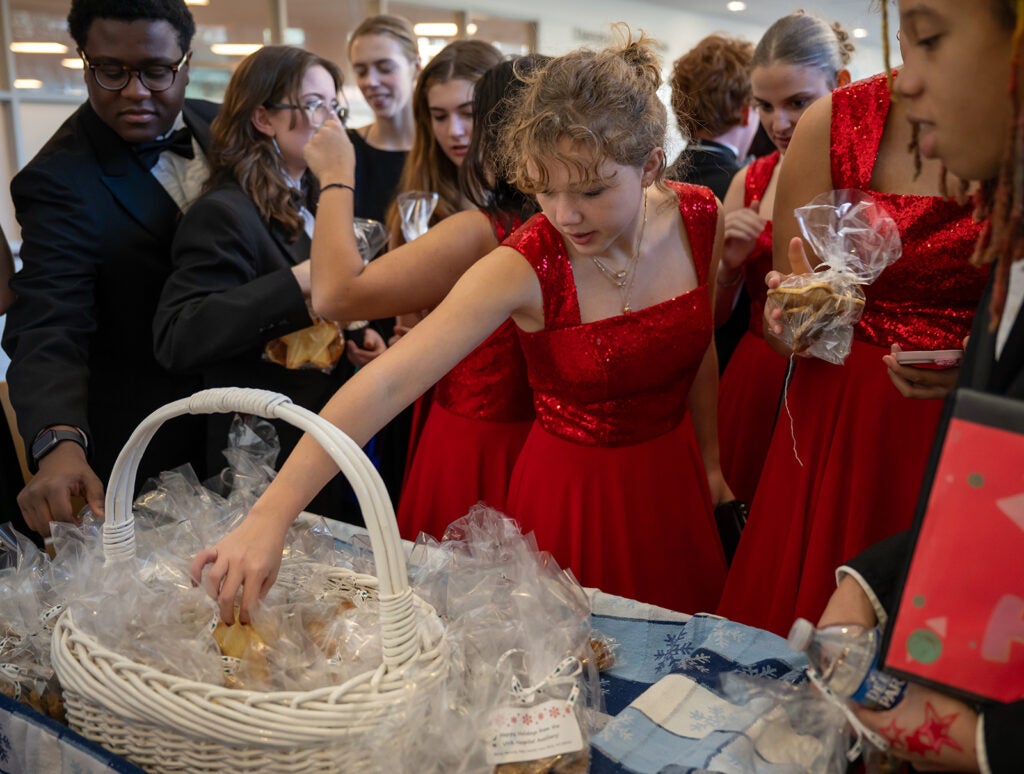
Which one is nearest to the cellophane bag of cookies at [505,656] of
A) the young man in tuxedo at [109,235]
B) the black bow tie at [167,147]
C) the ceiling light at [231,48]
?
the young man in tuxedo at [109,235]

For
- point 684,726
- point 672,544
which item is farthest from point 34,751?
point 672,544

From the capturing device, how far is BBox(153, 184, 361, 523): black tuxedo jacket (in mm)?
1895

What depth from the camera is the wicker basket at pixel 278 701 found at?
91 centimetres

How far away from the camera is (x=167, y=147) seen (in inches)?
84.0

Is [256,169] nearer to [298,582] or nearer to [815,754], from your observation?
[298,582]

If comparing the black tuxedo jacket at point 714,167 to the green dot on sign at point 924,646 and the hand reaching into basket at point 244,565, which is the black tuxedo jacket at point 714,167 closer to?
the hand reaching into basket at point 244,565

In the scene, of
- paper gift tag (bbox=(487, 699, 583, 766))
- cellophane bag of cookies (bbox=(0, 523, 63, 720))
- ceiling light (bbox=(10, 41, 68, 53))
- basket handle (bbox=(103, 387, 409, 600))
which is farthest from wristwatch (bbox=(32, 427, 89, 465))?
ceiling light (bbox=(10, 41, 68, 53))

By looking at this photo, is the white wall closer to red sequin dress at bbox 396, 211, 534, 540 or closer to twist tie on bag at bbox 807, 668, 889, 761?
red sequin dress at bbox 396, 211, 534, 540

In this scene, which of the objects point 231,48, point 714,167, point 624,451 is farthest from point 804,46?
point 231,48

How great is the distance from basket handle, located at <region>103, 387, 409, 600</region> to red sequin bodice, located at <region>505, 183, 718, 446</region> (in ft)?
2.00

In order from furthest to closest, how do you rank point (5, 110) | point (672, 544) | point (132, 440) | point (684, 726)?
point (5, 110) < point (672, 544) < point (132, 440) < point (684, 726)

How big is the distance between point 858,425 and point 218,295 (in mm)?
1305

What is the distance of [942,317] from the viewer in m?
1.50

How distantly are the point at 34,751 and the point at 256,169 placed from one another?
1414 mm
